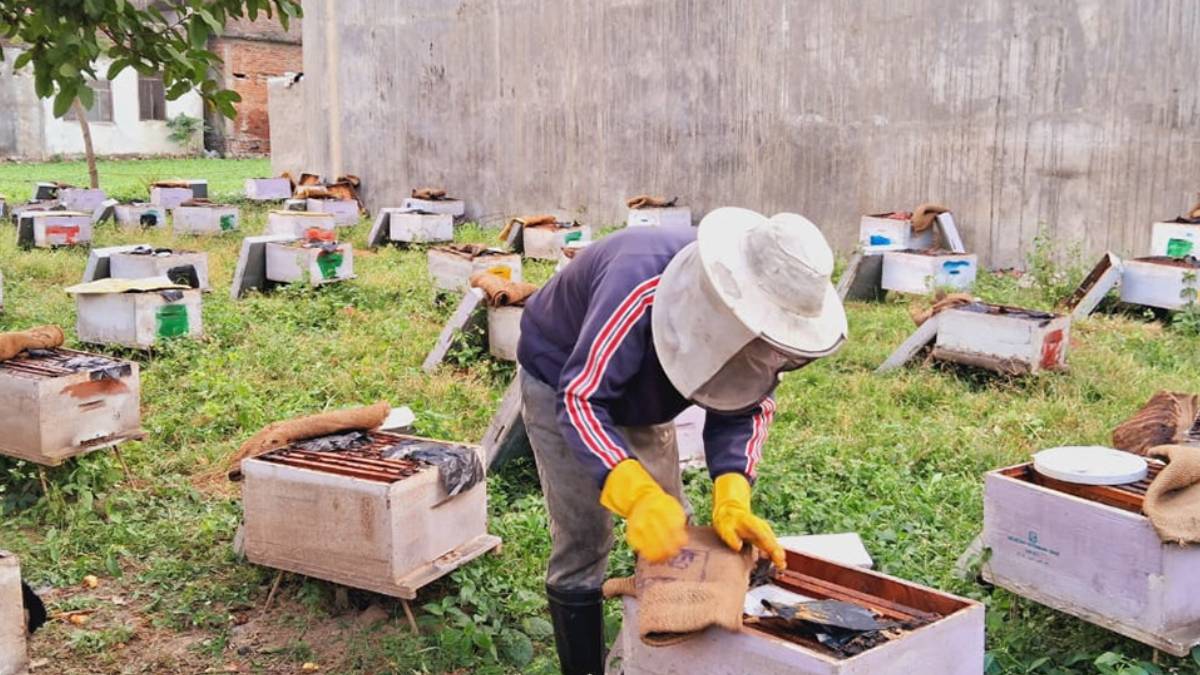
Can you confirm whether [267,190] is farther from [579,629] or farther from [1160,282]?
[579,629]

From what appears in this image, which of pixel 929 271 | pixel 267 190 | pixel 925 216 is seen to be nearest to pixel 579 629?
pixel 929 271

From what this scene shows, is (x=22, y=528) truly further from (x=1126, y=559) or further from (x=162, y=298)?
(x=1126, y=559)

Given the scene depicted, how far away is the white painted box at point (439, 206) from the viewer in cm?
1684

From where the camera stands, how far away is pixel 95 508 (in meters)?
5.99

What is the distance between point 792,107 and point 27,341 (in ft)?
29.4

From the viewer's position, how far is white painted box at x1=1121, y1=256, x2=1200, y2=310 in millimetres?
8875

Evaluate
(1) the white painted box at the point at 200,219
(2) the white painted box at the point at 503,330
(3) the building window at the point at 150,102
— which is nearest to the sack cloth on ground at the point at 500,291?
(2) the white painted box at the point at 503,330

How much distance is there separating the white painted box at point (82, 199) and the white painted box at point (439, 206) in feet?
13.3

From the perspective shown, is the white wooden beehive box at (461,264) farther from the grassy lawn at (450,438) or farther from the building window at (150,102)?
the building window at (150,102)

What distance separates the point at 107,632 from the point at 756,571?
282 cm

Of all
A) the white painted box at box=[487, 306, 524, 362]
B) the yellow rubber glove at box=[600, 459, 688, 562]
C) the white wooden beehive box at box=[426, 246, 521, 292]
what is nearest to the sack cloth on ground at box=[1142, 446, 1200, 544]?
the yellow rubber glove at box=[600, 459, 688, 562]

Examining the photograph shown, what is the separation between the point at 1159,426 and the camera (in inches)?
199

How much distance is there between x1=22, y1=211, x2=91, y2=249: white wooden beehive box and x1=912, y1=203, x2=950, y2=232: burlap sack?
9065mm

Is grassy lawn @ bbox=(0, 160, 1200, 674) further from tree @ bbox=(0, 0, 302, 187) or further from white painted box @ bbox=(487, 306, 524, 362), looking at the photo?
tree @ bbox=(0, 0, 302, 187)
